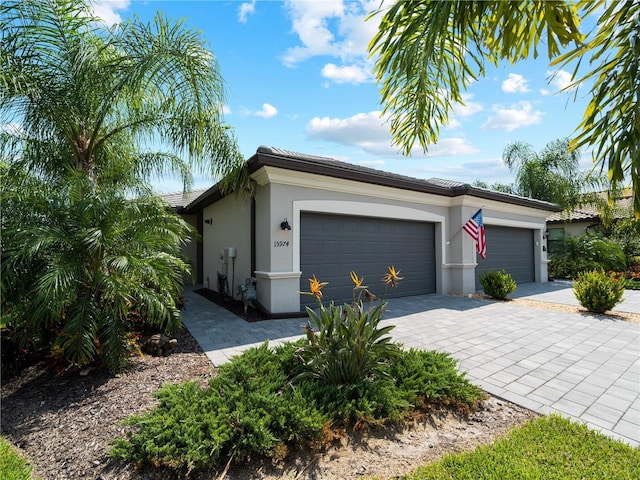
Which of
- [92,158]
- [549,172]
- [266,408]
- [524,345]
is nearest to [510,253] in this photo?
[549,172]

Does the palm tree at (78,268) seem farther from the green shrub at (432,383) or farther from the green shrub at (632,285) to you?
the green shrub at (632,285)

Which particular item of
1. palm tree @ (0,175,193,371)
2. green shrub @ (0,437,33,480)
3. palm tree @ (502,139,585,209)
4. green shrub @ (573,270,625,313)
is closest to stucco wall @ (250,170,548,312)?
palm tree @ (0,175,193,371)

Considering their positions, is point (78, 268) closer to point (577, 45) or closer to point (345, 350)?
point (345, 350)

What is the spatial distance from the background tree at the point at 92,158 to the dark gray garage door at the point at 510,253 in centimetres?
986

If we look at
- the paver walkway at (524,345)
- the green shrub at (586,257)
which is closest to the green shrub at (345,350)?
the paver walkway at (524,345)

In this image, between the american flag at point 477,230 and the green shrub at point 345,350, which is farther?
the american flag at point 477,230

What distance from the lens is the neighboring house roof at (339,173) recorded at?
684 cm

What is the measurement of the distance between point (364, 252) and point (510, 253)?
7825 mm

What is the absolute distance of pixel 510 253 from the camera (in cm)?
1325

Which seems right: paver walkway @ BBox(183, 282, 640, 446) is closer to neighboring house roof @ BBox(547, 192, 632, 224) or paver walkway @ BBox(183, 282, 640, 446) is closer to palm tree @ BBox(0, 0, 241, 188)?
palm tree @ BBox(0, 0, 241, 188)

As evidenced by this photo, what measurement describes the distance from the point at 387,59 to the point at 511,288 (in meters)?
9.50

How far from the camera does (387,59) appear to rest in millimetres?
2402

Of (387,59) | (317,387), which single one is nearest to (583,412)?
(317,387)

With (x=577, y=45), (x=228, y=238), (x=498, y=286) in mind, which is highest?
(x=577, y=45)
